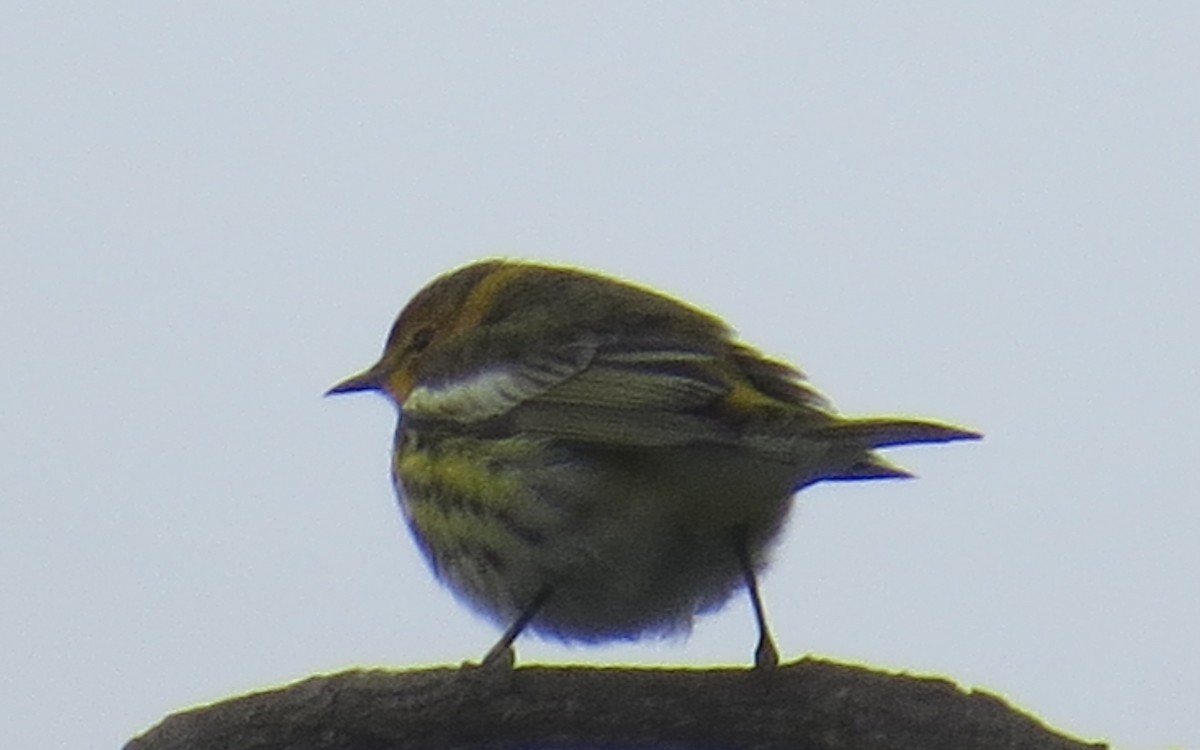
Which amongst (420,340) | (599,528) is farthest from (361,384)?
(599,528)

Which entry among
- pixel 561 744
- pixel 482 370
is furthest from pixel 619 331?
pixel 561 744

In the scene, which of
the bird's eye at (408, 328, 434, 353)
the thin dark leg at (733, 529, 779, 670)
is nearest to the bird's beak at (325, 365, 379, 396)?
the bird's eye at (408, 328, 434, 353)

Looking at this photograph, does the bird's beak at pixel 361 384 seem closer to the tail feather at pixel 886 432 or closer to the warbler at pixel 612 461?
the warbler at pixel 612 461

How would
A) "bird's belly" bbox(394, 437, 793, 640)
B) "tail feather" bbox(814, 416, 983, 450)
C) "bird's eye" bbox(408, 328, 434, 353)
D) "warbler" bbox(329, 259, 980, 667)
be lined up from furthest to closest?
"bird's eye" bbox(408, 328, 434, 353)
"bird's belly" bbox(394, 437, 793, 640)
"warbler" bbox(329, 259, 980, 667)
"tail feather" bbox(814, 416, 983, 450)

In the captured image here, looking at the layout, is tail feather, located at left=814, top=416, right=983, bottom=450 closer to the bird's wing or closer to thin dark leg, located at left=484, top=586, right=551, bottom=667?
the bird's wing

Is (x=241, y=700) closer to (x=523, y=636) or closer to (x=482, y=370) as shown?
(x=523, y=636)
